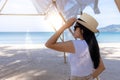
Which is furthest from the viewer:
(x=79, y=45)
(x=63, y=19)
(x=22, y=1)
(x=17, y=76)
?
(x=22, y=1)

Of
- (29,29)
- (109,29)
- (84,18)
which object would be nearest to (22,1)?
(29,29)

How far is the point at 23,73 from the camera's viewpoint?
6.37 metres

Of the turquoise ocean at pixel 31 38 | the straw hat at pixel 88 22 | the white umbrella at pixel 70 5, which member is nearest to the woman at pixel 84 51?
the straw hat at pixel 88 22

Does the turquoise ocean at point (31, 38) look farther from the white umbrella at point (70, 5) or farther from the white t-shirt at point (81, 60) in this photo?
the white t-shirt at point (81, 60)

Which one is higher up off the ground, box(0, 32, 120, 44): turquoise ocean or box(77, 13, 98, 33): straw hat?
box(0, 32, 120, 44): turquoise ocean

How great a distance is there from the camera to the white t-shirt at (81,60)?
218 cm

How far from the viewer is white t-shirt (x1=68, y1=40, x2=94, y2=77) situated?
7.16 ft

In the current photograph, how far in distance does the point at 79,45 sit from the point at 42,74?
4124mm

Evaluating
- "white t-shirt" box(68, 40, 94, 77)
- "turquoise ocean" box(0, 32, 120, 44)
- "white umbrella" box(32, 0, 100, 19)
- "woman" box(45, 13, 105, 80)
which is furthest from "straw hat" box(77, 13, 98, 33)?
"turquoise ocean" box(0, 32, 120, 44)

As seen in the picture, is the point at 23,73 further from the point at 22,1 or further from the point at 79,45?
the point at 22,1

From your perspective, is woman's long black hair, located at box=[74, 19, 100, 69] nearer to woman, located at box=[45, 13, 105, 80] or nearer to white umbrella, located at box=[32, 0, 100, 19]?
woman, located at box=[45, 13, 105, 80]

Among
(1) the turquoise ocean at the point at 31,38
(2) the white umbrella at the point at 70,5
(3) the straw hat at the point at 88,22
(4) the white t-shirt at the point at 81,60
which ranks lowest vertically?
(4) the white t-shirt at the point at 81,60

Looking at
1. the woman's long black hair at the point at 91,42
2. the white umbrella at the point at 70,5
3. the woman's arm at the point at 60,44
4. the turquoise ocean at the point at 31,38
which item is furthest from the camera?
the turquoise ocean at the point at 31,38

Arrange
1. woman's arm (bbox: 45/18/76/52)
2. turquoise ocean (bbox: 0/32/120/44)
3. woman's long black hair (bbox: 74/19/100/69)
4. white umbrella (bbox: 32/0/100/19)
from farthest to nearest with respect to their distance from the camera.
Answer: turquoise ocean (bbox: 0/32/120/44), white umbrella (bbox: 32/0/100/19), woman's long black hair (bbox: 74/19/100/69), woman's arm (bbox: 45/18/76/52)
